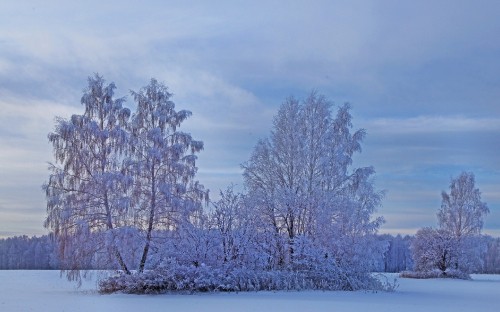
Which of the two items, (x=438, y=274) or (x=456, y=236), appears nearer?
(x=438, y=274)

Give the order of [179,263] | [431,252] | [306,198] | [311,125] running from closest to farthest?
[179,263], [306,198], [311,125], [431,252]

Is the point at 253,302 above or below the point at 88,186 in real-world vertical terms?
below

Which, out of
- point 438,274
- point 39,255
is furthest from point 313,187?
point 39,255

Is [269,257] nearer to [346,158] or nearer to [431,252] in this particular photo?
[346,158]

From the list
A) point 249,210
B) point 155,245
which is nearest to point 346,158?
point 249,210

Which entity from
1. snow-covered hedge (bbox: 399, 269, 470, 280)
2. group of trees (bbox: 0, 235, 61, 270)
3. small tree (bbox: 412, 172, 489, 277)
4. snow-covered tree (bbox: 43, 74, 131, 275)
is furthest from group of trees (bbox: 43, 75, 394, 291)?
group of trees (bbox: 0, 235, 61, 270)

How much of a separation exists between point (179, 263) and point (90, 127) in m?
7.12

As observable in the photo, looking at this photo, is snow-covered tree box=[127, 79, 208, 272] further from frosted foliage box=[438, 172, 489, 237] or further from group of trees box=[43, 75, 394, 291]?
frosted foliage box=[438, 172, 489, 237]

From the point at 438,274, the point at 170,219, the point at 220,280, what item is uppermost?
the point at 170,219

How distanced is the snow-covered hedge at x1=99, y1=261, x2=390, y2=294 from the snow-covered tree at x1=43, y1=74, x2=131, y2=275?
7.01 feet

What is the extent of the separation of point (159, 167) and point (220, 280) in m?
6.07

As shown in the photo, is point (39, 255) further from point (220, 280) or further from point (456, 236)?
point (220, 280)

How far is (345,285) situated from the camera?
27141mm

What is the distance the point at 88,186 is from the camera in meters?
26.9
